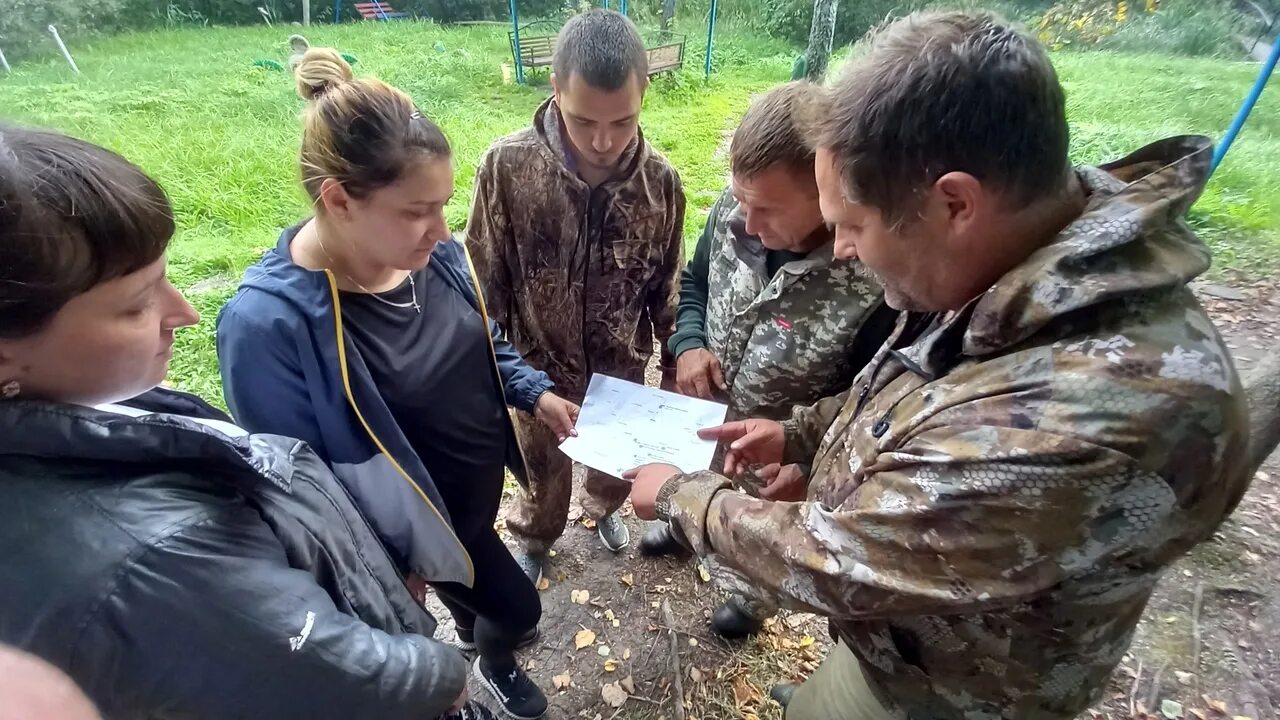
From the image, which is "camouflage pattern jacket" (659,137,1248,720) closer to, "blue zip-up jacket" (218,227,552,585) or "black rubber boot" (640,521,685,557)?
"blue zip-up jacket" (218,227,552,585)

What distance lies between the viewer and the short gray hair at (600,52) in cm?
202

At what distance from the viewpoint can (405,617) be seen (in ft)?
4.57

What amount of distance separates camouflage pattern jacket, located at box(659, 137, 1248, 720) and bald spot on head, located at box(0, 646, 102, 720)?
1.02 m

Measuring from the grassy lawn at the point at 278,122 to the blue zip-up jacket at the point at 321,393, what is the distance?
2.25m

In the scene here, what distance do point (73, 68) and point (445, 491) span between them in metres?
6.21

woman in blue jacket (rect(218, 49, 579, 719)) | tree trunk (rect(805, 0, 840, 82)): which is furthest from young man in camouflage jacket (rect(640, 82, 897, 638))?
tree trunk (rect(805, 0, 840, 82))

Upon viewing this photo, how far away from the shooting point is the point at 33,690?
2.59 feet

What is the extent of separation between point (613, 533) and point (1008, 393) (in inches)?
88.8

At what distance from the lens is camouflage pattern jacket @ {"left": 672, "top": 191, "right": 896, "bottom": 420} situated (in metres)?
1.76

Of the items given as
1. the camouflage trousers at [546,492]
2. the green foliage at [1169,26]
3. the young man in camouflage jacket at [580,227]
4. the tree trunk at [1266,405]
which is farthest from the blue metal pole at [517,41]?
the tree trunk at [1266,405]

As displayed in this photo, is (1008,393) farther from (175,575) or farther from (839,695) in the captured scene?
(175,575)

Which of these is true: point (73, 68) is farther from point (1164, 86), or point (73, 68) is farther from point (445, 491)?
point (1164, 86)

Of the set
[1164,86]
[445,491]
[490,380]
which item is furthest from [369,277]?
[1164,86]

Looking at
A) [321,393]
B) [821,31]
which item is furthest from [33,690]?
[821,31]
